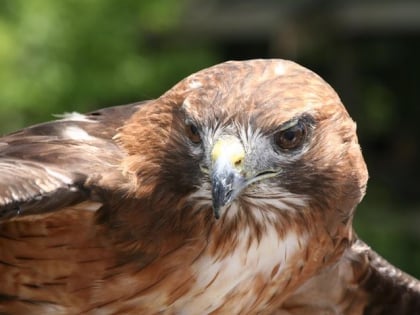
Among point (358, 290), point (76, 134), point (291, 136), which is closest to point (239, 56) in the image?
point (358, 290)

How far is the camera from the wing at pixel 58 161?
148 inches

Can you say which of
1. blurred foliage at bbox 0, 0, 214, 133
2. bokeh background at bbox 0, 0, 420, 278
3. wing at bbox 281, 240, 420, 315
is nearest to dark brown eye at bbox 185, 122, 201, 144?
wing at bbox 281, 240, 420, 315

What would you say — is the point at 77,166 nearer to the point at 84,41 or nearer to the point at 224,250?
the point at 224,250

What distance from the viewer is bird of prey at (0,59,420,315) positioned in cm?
381

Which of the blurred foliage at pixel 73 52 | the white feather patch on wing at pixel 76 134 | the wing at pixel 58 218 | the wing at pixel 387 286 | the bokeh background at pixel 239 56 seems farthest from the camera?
the bokeh background at pixel 239 56

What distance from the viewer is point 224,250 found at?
423cm

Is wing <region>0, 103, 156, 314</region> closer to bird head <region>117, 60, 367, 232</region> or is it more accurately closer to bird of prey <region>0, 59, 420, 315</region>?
bird of prey <region>0, 59, 420, 315</region>

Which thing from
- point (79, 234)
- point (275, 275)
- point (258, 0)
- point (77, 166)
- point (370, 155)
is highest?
point (77, 166)

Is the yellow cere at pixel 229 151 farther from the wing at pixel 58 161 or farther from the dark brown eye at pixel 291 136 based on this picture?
the wing at pixel 58 161

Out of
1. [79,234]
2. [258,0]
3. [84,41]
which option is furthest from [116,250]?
[258,0]

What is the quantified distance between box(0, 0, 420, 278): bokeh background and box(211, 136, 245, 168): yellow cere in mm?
6217

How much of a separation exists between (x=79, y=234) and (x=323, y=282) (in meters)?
1.36

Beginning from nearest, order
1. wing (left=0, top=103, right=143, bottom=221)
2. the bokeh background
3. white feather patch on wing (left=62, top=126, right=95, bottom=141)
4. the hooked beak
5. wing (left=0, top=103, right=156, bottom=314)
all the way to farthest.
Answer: the hooked beak, wing (left=0, top=103, right=143, bottom=221), wing (left=0, top=103, right=156, bottom=314), white feather patch on wing (left=62, top=126, right=95, bottom=141), the bokeh background

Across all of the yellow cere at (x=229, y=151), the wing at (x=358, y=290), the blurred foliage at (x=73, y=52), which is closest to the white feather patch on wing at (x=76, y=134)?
the yellow cere at (x=229, y=151)
